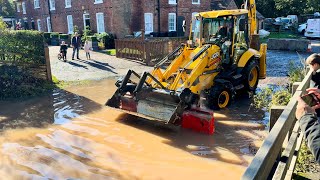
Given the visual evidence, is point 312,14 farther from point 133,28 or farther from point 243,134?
point 243,134

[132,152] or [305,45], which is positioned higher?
[305,45]

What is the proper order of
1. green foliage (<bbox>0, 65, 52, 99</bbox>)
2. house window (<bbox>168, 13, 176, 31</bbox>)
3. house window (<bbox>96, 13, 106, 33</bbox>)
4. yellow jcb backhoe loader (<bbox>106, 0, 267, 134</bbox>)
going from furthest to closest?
house window (<bbox>168, 13, 176, 31</bbox>)
house window (<bbox>96, 13, 106, 33</bbox>)
green foliage (<bbox>0, 65, 52, 99</bbox>)
yellow jcb backhoe loader (<bbox>106, 0, 267, 134</bbox>)

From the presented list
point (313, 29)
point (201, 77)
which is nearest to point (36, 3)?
point (313, 29)

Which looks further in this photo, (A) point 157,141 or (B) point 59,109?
(B) point 59,109

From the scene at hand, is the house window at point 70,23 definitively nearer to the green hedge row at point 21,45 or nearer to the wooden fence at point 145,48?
the wooden fence at point 145,48

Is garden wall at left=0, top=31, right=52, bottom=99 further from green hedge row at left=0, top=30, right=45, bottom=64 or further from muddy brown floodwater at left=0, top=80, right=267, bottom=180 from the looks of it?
muddy brown floodwater at left=0, top=80, right=267, bottom=180


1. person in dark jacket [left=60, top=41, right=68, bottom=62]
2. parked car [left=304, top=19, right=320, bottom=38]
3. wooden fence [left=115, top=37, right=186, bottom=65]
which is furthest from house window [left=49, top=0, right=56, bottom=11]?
parked car [left=304, top=19, right=320, bottom=38]

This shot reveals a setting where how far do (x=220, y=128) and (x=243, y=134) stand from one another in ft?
2.15

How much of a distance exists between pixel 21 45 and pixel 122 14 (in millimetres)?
14355

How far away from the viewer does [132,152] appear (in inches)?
259

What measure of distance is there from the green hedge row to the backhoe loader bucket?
19.2 feet

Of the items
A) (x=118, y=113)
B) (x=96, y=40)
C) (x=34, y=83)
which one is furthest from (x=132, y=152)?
(x=96, y=40)

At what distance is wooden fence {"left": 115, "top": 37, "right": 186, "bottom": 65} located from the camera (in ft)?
58.3

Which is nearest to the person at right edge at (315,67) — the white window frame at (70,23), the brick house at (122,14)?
the brick house at (122,14)
